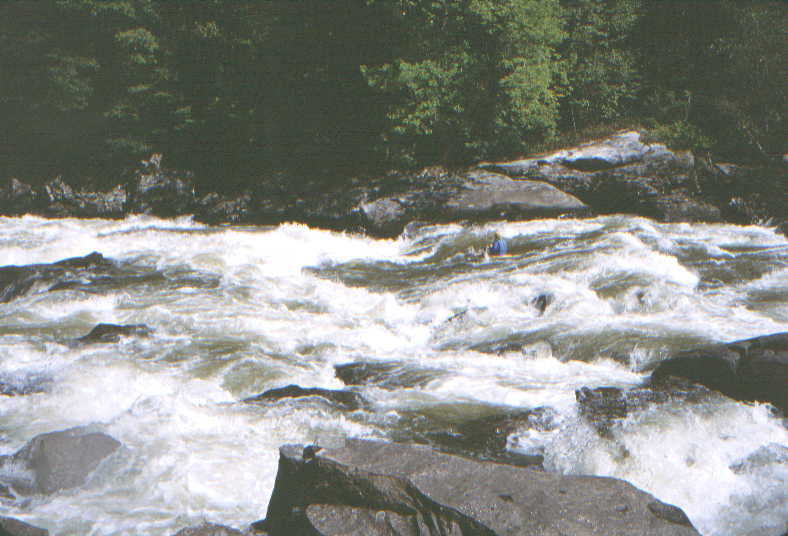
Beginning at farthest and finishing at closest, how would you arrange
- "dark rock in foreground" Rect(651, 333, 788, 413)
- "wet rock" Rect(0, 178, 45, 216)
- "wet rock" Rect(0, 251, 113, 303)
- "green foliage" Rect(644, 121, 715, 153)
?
"wet rock" Rect(0, 178, 45, 216)
"green foliage" Rect(644, 121, 715, 153)
"wet rock" Rect(0, 251, 113, 303)
"dark rock in foreground" Rect(651, 333, 788, 413)

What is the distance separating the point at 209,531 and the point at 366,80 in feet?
55.5

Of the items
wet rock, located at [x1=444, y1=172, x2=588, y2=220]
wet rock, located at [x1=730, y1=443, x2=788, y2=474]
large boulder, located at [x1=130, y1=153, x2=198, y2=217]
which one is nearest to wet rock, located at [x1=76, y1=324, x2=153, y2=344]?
wet rock, located at [x1=730, y1=443, x2=788, y2=474]

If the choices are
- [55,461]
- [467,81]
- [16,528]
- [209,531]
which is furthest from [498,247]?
[16,528]

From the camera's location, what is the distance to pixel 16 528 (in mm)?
5258

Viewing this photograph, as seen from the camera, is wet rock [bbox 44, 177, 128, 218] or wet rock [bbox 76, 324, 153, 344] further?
wet rock [bbox 44, 177, 128, 218]

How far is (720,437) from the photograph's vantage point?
684 centimetres

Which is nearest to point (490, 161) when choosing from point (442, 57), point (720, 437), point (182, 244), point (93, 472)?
point (442, 57)

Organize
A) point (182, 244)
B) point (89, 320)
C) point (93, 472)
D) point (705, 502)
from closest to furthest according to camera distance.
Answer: point (705, 502)
point (93, 472)
point (89, 320)
point (182, 244)

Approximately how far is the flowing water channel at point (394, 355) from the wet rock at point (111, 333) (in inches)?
6.3

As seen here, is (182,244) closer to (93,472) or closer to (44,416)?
(44,416)

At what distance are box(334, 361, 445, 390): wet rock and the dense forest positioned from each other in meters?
11.0

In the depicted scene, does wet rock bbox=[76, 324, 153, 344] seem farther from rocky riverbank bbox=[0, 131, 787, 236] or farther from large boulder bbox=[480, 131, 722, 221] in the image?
large boulder bbox=[480, 131, 722, 221]

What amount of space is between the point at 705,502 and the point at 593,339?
3.52 metres

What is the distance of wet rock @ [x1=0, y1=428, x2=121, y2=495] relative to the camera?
624 centimetres
